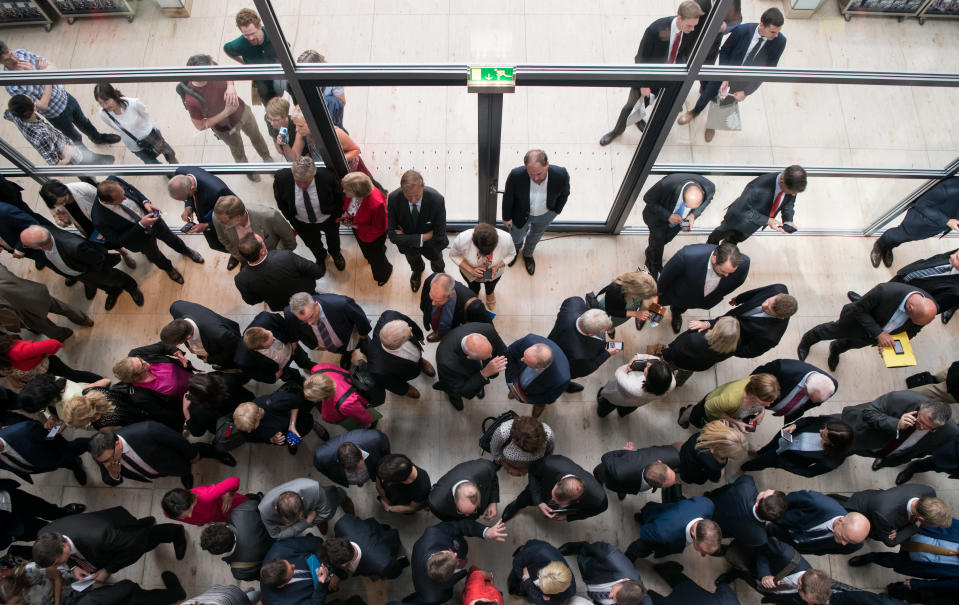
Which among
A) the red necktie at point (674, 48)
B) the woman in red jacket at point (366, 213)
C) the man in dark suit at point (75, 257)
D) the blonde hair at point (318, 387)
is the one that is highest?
the red necktie at point (674, 48)

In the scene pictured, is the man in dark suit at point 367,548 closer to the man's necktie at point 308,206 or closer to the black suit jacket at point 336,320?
the black suit jacket at point 336,320

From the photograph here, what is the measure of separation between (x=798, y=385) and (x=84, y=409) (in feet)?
17.3

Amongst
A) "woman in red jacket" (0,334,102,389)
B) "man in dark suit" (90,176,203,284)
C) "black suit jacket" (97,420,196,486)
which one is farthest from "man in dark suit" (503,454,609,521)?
"man in dark suit" (90,176,203,284)

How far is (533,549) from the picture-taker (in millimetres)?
3957

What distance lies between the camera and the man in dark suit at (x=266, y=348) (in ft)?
13.6

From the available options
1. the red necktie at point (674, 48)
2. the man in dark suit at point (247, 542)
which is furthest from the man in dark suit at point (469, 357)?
the red necktie at point (674, 48)

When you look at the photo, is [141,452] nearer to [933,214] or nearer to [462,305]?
[462,305]

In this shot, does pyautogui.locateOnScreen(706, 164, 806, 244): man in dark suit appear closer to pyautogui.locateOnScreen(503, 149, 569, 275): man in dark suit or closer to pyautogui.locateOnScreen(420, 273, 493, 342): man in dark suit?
pyautogui.locateOnScreen(503, 149, 569, 275): man in dark suit

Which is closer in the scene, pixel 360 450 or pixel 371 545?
pixel 360 450

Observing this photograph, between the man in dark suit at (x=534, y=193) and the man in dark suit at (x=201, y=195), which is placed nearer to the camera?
the man in dark suit at (x=534, y=193)

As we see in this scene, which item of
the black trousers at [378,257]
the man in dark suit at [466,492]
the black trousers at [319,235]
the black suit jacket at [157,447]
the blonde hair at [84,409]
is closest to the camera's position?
the man in dark suit at [466,492]

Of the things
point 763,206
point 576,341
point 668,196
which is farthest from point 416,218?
point 763,206

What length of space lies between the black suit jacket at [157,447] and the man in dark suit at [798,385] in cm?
466

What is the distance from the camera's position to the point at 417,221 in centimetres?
494
